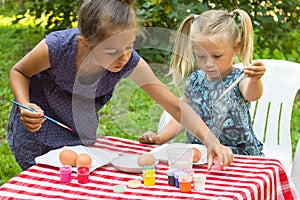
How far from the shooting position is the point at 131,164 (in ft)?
6.45

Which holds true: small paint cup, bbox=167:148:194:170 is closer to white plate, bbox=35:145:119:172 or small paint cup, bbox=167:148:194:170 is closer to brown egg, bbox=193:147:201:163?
brown egg, bbox=193:147:201:163

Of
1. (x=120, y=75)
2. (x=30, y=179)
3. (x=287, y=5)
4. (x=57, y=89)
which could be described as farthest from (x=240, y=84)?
(x=287, y=5)

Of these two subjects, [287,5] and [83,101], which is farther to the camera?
[287,5]

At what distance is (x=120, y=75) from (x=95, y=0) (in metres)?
0.26

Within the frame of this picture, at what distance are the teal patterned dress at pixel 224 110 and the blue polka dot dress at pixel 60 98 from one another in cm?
22

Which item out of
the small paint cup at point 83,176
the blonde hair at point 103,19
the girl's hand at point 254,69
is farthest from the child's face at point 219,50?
the small paint cup at point 83,176

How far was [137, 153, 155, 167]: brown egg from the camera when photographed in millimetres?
1953

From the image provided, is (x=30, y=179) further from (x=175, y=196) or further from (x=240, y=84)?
(x=240, y=84)

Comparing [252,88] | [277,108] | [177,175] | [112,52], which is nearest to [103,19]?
[112,52]

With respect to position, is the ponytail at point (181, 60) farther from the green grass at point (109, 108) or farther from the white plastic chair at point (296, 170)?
the white plastic chair at point (296, 170)

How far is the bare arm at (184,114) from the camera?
1975mm

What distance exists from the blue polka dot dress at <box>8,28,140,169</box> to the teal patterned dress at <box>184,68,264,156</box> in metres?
0.22

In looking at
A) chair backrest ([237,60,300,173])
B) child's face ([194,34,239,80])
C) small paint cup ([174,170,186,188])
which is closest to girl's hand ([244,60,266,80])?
child's face ([194,34,239,80])

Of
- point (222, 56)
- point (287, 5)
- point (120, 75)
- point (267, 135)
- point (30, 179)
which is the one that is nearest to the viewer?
point (30, 179)
